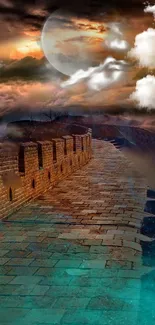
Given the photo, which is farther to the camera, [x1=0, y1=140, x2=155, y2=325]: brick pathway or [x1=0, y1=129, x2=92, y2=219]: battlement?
[x1=0, y1=129, x2=92, y2=219]: battlement

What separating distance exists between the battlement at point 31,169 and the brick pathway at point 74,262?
1.08ft

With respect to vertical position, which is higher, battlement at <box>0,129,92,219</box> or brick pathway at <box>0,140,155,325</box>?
battlement at <box>0,129,92,219</box>

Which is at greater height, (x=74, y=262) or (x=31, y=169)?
(x=31, y=169)

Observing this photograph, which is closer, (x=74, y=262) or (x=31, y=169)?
(x=74, y=262)

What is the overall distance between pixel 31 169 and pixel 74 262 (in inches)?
200

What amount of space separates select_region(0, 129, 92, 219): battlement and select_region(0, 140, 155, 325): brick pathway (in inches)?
12.9

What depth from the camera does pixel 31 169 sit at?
10.6 m

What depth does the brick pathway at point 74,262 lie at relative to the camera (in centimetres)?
421

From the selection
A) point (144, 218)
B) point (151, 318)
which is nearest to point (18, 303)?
point (151, 318)

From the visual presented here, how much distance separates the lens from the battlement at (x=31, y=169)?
8.80m

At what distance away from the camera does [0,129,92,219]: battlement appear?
347 inches

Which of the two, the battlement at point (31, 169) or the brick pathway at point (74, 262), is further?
the battlement at point (31, 169)

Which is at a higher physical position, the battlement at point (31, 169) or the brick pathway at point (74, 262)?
the battlement at point (31, 169)

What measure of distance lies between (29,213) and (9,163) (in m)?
1.07
